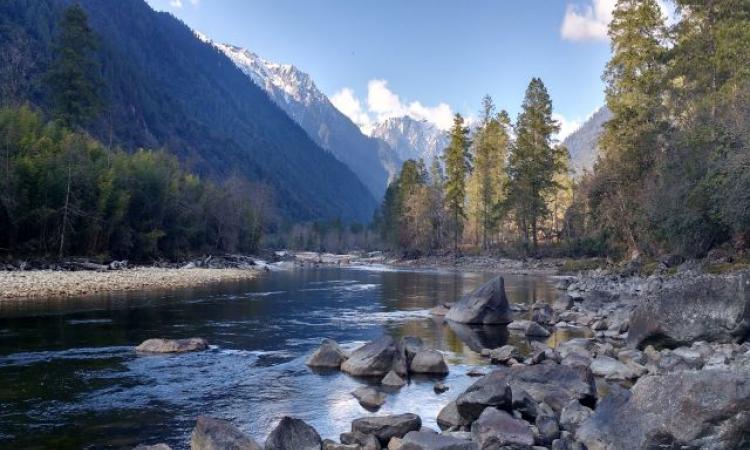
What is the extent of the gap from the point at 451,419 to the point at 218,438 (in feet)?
13.8

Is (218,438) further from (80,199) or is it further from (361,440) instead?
(80,199)

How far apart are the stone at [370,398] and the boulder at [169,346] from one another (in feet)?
21.0

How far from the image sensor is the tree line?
A: 38688 millimetres

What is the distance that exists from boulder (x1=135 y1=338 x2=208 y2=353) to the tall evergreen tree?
51.1 metres

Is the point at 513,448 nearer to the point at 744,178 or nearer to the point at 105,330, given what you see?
the point at 105,330

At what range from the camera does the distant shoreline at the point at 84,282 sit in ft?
90.1

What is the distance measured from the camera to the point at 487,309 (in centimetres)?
2211

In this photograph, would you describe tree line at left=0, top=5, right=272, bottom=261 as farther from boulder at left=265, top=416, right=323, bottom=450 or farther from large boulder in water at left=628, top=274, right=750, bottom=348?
large boulder in water at left=628, top=274, right=750, bottom=348

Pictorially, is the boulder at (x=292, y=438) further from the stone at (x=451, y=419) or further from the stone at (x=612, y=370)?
the stone at (x=612, y=370)

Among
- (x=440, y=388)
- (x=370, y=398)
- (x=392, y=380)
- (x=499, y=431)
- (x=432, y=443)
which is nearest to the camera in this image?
(x=432, y=443)

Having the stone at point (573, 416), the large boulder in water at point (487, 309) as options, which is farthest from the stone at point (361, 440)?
the large boulder in water at point (487, 309)

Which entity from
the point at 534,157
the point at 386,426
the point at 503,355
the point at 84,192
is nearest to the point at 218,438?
the point at 386,426

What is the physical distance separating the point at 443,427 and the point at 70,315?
17187 mm

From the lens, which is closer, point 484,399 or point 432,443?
point 432,443
